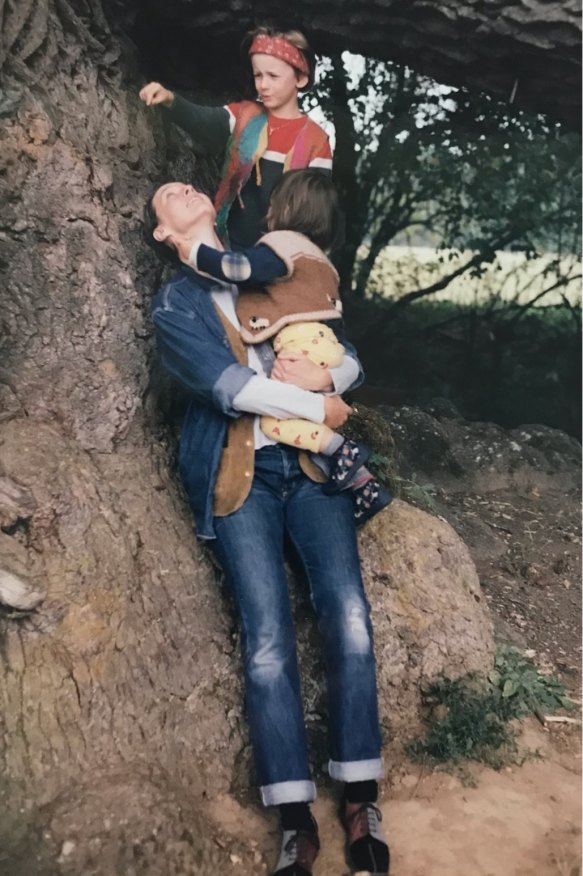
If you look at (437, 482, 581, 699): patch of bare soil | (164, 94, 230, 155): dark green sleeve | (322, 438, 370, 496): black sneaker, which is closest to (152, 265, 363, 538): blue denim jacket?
(322, 438, 370, 496): black sneaker

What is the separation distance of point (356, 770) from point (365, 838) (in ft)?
0.59

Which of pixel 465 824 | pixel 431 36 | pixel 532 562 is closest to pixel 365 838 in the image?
pixel 465 824

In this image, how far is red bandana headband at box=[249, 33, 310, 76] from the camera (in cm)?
273

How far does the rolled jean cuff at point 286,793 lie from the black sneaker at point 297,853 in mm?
82

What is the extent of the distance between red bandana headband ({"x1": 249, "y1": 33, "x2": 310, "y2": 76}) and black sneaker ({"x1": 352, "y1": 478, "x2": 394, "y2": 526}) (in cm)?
135

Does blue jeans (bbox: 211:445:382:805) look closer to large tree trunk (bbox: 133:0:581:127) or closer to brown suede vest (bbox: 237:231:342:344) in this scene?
brown suede vest (bbox: 237:231:342:344)

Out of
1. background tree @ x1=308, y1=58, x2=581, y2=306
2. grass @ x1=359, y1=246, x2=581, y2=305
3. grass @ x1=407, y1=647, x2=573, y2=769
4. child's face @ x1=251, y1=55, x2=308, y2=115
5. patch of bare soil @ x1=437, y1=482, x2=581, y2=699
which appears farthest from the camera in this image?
grass @ x1=359, y1=246, x2=581, y2=305

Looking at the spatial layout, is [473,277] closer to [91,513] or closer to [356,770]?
[91,513]

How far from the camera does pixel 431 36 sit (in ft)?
9.25

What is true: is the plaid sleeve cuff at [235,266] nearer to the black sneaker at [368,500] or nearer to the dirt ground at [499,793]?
the black sneaker at [368,500]

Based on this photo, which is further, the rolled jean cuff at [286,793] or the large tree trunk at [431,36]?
the large tree trunk at [431,36]

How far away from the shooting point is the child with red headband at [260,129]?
2.74 m

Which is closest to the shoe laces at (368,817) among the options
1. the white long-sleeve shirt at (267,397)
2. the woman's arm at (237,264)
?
the white long-sleeve shirt at (267,397)

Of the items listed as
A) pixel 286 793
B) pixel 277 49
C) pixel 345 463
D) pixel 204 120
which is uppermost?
pixel 277 49
